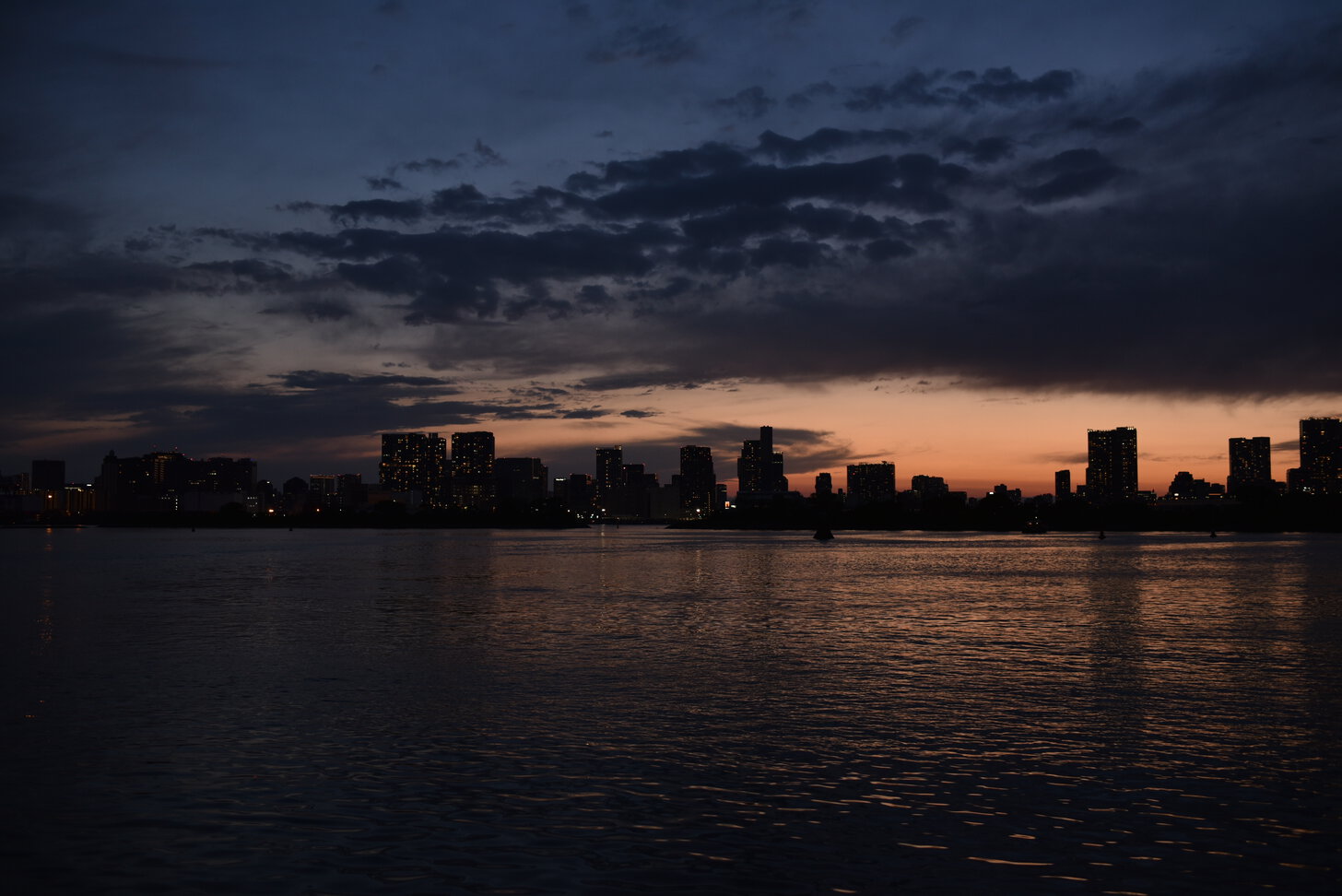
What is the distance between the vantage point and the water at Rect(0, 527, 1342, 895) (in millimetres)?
14414

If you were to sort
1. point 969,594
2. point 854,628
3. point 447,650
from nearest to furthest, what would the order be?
point 447,650 < point 854,628 < point 969,594

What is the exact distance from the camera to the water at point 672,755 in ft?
47.3

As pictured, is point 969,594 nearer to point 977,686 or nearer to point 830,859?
point 977,686

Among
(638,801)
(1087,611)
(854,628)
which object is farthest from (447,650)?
(1087,611)

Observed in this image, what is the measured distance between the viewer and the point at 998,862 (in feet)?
47.4

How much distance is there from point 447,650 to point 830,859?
2596 centimetres

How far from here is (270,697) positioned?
28234 millimetres

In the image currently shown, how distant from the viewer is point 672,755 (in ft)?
69.4

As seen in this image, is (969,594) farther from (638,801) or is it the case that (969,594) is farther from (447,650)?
(638,801)

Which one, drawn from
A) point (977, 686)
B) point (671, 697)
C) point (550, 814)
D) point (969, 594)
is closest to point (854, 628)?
point (977, 686)

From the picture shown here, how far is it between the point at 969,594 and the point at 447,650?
39833 millimetres

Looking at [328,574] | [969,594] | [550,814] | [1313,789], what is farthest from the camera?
[328,574]

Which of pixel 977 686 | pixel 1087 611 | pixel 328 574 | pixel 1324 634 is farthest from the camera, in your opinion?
pixel 328 574

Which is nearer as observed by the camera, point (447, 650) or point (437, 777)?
point (437, 777)
